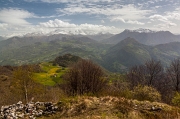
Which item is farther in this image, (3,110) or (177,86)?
(177,86)

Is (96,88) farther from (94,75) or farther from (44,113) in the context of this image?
(44,113)

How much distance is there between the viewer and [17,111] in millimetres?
15812

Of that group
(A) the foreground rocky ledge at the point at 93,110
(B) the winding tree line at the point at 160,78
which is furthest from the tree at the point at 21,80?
(B) the winding tree line at the point at 160,78

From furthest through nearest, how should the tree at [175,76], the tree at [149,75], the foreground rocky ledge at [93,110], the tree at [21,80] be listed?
the tree at [149,75]
the tree at [175,76]
the tree at [21,80]
the foreground rocky ledge at [93,110]

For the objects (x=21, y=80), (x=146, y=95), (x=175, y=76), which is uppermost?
(x=146, y=95)

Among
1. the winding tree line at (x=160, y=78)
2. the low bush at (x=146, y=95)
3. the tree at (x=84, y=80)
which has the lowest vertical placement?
the winding tree line at (x=160, y=78)

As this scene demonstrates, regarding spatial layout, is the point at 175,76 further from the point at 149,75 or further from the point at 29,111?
the point at 29,111

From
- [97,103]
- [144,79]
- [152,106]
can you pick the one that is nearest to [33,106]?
[97,103]

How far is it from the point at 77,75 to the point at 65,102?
6.00 m

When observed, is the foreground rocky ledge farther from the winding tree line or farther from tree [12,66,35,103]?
the winding tree line

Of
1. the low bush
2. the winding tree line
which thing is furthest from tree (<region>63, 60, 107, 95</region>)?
the winding tree line

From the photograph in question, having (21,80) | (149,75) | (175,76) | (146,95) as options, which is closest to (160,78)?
(149,75)

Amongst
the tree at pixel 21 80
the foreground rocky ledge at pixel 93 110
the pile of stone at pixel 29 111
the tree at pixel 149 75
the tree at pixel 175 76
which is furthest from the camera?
the tree at pixel 149 75

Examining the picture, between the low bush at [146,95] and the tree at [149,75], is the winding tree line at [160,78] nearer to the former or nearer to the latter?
the tree at [149,75]
